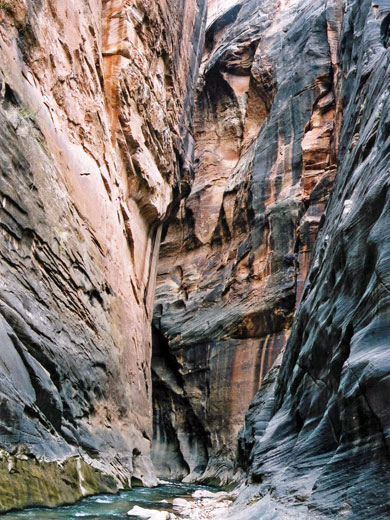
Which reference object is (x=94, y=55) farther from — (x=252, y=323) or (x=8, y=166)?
(x=252, y=323)

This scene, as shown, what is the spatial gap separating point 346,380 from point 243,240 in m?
21.9

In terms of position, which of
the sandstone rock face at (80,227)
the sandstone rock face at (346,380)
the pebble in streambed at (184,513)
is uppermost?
the sandstone rock face at (80,227)

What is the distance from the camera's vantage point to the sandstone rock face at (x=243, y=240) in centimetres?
2205

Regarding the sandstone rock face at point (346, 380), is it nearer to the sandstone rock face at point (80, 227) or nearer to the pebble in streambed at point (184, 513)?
the pebble in streambed at point (184, 513)

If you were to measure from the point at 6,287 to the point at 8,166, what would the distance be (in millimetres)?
2430

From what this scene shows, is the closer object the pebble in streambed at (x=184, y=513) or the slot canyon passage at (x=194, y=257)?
the slot canyon passage at (x=194, y=257)

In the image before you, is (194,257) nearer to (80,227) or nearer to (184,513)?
(80,227)

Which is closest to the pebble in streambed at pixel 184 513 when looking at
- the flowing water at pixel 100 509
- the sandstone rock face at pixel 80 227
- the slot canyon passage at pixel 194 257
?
the flowing water at pixel 100 509

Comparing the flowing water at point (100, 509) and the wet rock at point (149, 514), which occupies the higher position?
the flowing water at point (100, 509)

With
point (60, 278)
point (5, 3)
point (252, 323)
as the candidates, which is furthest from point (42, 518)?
point (252, 323)

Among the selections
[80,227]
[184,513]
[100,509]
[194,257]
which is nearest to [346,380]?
[184,513]

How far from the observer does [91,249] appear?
519 inches

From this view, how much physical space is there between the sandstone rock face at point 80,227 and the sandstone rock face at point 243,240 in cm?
568

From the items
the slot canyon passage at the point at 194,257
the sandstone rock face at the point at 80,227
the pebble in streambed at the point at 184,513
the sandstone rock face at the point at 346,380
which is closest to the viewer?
the sandstone rock face at the point at 346,380
